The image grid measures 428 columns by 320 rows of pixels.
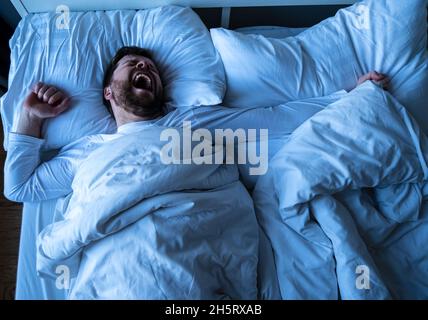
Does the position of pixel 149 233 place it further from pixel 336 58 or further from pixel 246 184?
pixel 336 58

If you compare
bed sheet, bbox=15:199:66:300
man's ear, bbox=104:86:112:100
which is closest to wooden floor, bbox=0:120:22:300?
bed sheet, bbox=15:199:66:300

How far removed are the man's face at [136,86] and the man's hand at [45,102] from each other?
0.17 m

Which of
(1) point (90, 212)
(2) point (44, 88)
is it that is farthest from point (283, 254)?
(2) point (44, 88)

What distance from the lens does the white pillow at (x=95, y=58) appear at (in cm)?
109

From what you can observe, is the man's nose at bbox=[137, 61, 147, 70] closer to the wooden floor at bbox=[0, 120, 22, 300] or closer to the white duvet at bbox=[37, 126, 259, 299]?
the white duvet at bbox=[37, 126, 259, 299]

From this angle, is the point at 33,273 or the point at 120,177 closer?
the point at 120,177

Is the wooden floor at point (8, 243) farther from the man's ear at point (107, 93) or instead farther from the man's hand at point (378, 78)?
the man's hand at point (378, 78)

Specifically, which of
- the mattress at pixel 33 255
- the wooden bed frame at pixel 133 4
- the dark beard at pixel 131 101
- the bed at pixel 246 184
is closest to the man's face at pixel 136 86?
the dark beard at pixel 131 101

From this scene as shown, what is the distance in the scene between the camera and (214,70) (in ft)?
3.72

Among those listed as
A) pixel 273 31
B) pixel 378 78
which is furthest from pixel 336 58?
pixel 273 31

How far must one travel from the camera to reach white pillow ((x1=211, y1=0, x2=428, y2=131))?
1093 mm

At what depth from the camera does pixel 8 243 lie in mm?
1299
